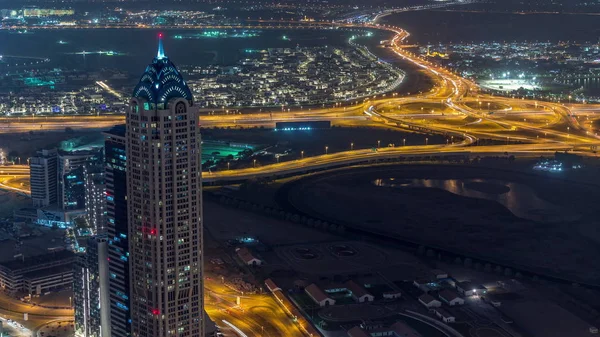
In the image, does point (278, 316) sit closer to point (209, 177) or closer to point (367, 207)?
point (367, 207)

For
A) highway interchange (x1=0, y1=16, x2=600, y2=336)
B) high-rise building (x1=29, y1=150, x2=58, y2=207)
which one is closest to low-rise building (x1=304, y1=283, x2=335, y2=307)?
high-rise building (x1=29, y1=150, x2=58, y2=207)

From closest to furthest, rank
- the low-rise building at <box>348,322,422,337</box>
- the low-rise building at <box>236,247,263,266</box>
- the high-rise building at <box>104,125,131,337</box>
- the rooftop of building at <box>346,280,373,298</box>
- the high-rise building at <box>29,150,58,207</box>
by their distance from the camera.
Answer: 1. the high-rise building at <box>104,125,131,337</box>
2. the low-rise building at <box>348,322,422,337</box>
3. the rooftop of building at <box>346,280,373,298</box>
4. the low-rise building at <box>236,247,263,266</box>
5. the high-rise building at <box>29,150,58,207</box>

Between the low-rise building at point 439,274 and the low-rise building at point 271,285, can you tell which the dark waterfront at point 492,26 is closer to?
the low-rise building at point 439,274

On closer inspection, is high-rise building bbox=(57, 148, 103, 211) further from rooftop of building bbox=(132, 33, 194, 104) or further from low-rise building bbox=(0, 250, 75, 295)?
rooftop of building bbox=(132, 33, 194, 104)

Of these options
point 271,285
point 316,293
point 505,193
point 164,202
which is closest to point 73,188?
point 271,285

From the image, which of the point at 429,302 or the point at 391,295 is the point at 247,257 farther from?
the point at 429,302

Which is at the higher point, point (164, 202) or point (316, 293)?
point (164, 202)

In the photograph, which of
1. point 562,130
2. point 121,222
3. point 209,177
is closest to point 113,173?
point 121,222
